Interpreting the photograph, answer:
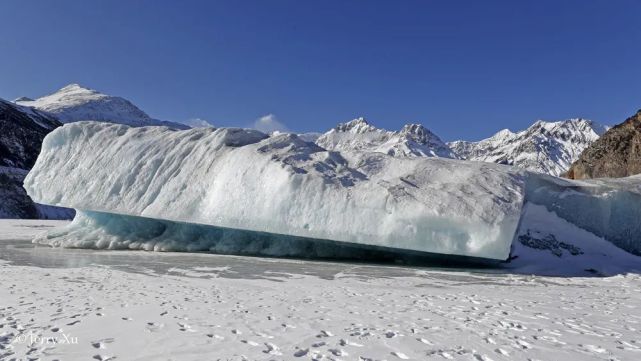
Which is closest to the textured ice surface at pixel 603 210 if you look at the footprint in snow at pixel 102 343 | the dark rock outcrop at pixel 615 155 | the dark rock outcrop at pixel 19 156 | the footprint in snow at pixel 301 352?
the footprint in snow at pixel 301 352

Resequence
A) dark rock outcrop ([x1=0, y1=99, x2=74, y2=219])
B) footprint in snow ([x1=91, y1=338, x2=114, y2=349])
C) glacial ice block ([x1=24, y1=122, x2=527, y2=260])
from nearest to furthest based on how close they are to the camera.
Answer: footprint in snow ([x1=91, y1=338, x2=114, y2=349]) < glacial ice block ([x1=24, y1=122, x2=527, y2=260]) < dark rock outcrop ([x1=0, y1=99, x2=74, y2=219])

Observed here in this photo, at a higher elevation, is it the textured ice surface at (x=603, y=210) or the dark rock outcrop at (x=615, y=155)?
the dark rock outcrop at (x=615, y=155)

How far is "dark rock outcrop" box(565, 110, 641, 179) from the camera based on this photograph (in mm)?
36656

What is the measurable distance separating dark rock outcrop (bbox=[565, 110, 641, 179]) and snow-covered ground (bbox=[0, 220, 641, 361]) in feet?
104

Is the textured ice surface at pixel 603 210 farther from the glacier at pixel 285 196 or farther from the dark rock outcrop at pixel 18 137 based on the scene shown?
the dark rock outcrop at pixel 18 137

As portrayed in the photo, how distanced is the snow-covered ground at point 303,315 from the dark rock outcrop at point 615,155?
31741mm

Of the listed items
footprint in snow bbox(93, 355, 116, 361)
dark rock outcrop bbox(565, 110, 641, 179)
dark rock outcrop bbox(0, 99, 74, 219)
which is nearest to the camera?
footprint in snow bbox(93, 355, 116, 361)

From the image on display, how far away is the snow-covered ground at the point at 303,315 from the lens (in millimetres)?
4828

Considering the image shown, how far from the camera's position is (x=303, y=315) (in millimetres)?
6410

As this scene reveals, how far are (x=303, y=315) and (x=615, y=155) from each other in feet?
138

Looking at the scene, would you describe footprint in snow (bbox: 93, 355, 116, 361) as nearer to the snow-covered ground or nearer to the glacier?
the snow-covered ground

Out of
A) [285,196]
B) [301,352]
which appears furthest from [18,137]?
[301,352]

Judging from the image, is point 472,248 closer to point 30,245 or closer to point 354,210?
point 354,210

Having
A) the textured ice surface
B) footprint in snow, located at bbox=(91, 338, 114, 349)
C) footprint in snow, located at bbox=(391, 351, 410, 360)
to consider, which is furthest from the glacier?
footprint in snow, located at bbox=(91, 338, 114, 349)
